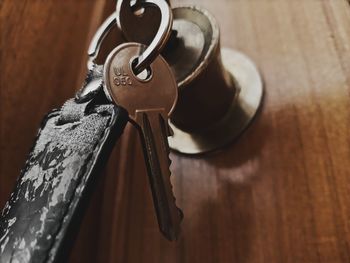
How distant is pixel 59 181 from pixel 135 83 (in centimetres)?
9

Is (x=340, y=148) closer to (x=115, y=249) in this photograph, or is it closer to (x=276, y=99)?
(x=276, y=99)

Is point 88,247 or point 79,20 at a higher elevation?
point 79,20

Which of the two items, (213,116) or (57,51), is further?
(57,51)

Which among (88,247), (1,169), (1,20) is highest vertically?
(1,20)

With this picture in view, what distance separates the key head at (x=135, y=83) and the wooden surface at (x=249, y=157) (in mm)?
125

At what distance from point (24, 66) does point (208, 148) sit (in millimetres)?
252

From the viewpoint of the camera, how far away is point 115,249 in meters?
0.44

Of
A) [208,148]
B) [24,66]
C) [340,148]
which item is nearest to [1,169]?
[24,66]

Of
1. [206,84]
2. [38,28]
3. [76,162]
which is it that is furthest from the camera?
[38,28]

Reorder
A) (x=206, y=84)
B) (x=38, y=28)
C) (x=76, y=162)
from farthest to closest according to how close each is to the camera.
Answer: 1. (x=38, y=28)
2. (x=206, y=84)
3. (x=76, y=162)

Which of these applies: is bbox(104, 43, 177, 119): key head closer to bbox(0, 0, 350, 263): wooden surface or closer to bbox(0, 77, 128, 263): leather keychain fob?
bbox(0, 77, 128, 263): leather keychain fob

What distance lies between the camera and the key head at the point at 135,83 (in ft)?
0.96

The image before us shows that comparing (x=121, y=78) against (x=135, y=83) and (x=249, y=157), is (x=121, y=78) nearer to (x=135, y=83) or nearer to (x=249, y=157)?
(x=135, y=83)

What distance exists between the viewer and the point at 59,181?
26 cm
